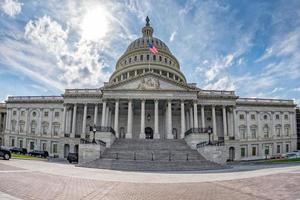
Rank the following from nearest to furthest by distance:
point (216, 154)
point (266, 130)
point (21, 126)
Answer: point (216, 154)
point (266, 130)
point (21, 126)

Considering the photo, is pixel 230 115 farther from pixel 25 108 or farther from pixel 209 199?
pixel 25 108

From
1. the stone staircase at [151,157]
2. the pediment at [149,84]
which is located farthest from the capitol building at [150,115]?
the stone staircase at [151,157]

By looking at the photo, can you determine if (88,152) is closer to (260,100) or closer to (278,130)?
(260,100)

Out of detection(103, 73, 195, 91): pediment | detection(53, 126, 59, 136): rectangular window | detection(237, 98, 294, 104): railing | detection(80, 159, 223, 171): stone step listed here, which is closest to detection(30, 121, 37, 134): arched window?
detection(53, 126, 59, 136): rectangular window

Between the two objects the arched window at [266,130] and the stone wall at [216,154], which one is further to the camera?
the arched window at [266,130]

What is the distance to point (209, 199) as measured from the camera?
841 centimetres

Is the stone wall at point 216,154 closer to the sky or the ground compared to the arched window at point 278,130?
closer to the ground

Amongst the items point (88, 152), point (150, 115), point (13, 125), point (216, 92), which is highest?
point (216, 92)

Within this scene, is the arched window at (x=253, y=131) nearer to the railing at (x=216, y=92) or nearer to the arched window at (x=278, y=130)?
the arched window at (x=278, y=130)

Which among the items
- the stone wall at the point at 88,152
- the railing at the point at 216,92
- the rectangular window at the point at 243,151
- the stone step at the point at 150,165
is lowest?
the rectangular window at the point at 243,151

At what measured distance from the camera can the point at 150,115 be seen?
52.5 meters

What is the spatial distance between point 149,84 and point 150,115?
10.9m

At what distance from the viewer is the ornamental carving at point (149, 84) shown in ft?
144

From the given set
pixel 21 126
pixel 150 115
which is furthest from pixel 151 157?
pixel 21 126
